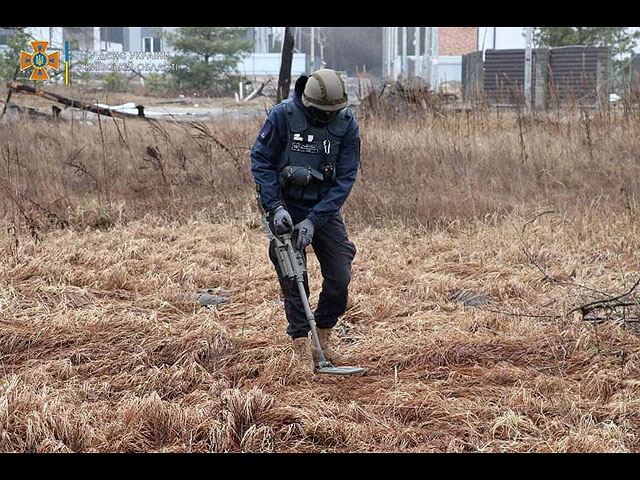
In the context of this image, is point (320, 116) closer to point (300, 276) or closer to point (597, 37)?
point (300, 276)

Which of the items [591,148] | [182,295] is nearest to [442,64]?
[591,148]

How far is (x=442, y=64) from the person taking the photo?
49906 mm

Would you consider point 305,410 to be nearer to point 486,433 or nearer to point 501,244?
point 486,433

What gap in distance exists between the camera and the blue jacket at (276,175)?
188 inches

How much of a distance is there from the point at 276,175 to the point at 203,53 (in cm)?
2303

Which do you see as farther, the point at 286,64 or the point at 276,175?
the point at 286,64

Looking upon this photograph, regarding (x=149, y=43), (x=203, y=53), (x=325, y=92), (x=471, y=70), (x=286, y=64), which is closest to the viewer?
(x=325, y=92)

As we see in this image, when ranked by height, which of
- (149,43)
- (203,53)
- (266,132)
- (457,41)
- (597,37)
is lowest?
(266,132)

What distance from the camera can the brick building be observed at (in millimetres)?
58750

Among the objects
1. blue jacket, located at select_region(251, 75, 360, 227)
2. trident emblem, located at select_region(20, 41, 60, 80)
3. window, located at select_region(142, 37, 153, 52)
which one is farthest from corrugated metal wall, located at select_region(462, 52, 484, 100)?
window, located at select_region(142, 37, 153, 52)

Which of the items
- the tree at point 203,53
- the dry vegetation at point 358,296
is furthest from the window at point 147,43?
the dry vegetation at point 358,296

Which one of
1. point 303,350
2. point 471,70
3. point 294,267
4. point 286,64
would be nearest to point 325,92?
point 294,267

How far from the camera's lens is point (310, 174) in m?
4.77

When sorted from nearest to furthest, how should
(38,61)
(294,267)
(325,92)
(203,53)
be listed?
(325,92) < (294,267) < (38,61) < (203,53)
